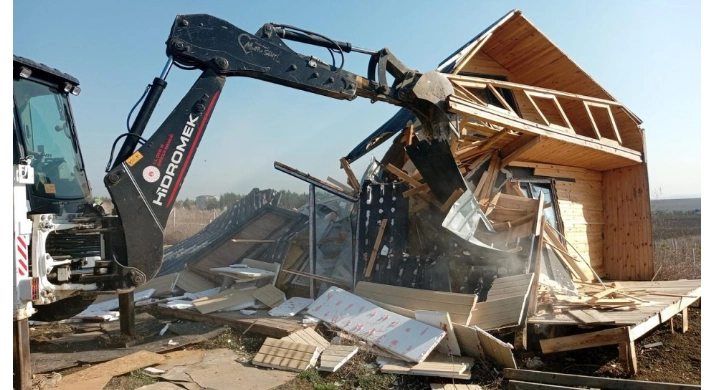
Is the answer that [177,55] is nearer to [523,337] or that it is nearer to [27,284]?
[27,284]

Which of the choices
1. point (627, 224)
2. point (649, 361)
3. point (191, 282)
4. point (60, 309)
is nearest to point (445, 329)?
point (649, 361)

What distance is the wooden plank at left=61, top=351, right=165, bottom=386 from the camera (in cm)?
553

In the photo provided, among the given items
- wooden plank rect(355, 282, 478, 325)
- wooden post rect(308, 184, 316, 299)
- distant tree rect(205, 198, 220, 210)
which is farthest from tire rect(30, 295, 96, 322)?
distant tree rect(205, 198, 220, 210)

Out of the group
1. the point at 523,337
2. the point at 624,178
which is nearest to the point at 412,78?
the point at 523,337

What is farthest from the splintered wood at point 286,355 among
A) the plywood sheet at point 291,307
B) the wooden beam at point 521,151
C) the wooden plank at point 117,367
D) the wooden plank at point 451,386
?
the wooden beam at point 521,151

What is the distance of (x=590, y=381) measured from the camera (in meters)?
4.91

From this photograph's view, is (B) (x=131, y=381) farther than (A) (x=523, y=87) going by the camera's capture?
No

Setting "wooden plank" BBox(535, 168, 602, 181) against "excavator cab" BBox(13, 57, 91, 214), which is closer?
"excavator cab" BBox(13, 57, 91, 214)

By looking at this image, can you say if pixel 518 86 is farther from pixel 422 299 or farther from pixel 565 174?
pixel 422 299

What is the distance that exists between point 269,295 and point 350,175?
286 centimetres

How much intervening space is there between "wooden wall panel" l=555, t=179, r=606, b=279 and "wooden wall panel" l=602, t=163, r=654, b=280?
18cm

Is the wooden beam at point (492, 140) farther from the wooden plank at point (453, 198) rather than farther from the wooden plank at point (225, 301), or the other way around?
the wooden plank at point (225, 301)

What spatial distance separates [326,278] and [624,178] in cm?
792

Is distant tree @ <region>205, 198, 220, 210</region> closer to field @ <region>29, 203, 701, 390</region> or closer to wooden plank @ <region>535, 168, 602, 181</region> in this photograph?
wooden plank @ <region>535, 168, 602, 181</region>
